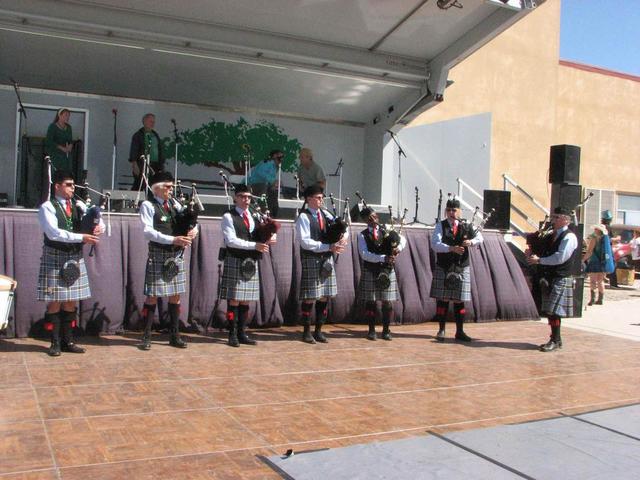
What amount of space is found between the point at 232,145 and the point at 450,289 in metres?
5.06

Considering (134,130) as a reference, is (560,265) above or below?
below

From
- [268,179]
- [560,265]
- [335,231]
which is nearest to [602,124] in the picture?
[268,179]

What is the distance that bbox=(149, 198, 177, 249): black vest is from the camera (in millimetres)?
5527

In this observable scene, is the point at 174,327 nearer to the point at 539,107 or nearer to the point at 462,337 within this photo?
the point at 462,337

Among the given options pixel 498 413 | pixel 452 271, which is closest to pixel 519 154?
pixel 452 271

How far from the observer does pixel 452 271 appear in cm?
672

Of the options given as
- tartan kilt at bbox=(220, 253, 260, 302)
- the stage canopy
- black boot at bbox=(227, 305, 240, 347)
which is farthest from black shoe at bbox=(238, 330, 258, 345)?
the stage canopy

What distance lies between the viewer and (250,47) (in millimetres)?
8492

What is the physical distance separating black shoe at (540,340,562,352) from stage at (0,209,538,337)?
1592 mm

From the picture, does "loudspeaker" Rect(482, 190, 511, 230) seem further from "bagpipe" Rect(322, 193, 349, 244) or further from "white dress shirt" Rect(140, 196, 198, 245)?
"white dress shirt" Rect(140, 196, 198, 245)

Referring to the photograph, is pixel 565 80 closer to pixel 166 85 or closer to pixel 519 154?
pixel 519 154

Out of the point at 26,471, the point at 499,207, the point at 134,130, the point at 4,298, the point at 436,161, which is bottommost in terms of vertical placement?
the point at 26,471

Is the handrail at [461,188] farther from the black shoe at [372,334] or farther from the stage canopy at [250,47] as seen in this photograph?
the black shoe at [372,334]

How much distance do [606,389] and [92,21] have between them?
6.61 m
